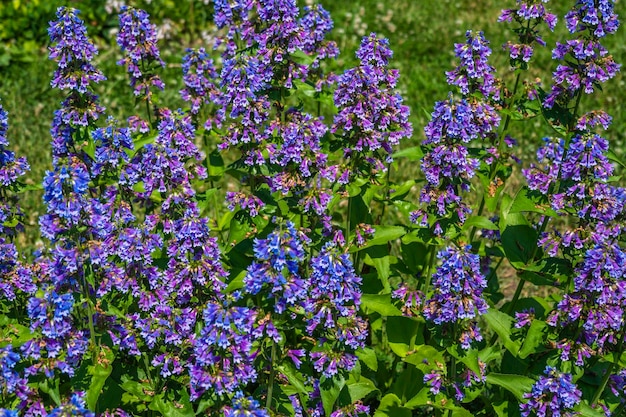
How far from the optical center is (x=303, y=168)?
462 cm

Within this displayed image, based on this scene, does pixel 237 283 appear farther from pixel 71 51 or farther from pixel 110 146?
pixel 71 51

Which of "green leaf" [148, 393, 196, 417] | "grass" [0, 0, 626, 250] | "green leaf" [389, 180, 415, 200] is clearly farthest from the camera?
"grass" [0, 0, 626, 250]

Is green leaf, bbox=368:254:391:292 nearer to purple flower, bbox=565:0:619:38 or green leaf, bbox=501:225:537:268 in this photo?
green leaf, bbox=501:225:537:268

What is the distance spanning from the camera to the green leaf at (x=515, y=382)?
178 inches

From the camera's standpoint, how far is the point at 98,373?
4172 mm

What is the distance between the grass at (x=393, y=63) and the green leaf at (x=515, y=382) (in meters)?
Answer: 4.84

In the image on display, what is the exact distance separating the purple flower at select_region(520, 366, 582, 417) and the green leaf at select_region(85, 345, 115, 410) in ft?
7.32

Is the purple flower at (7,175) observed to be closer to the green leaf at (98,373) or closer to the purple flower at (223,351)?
Result: the green leaf at (98,373)

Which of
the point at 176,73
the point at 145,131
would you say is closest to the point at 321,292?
the point at 145,131

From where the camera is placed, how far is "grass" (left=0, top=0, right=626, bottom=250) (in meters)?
9.93

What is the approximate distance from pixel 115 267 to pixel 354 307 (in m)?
1.34

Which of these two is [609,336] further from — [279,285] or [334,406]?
[279,285]

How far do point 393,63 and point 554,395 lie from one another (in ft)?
27.5

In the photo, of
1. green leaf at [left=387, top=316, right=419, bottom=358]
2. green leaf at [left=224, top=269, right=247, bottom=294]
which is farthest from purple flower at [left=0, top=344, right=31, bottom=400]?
green leaf at [left=387, top=316, right=419, bottom=358]
